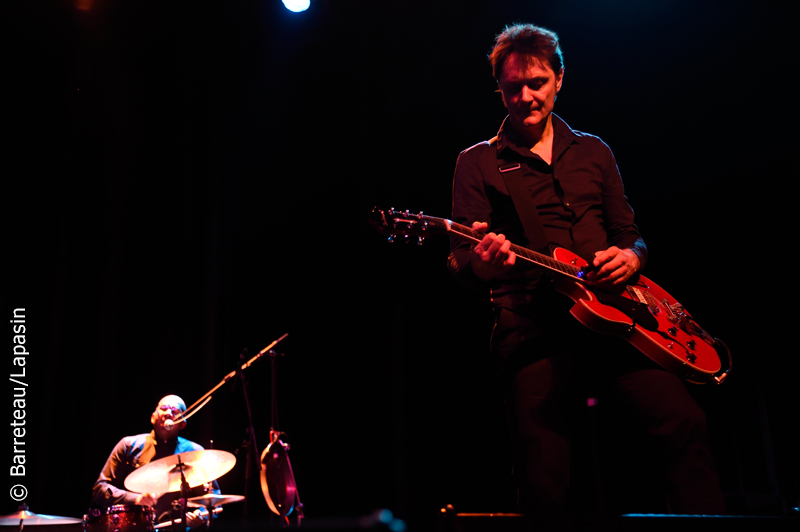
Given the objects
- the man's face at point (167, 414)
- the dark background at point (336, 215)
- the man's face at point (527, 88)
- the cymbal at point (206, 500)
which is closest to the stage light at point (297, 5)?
the dark background at point (336, 215)

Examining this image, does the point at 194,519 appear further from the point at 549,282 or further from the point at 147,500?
the point at 549,282

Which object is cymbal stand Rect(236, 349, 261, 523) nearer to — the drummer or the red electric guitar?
the drummer

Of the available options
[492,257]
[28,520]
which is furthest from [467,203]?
[28,520]

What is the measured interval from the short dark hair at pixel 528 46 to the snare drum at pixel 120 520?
3238mm

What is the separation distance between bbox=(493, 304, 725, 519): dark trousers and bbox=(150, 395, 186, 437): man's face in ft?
11.8

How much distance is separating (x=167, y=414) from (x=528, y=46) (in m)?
4.03

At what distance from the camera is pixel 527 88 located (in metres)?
2.30

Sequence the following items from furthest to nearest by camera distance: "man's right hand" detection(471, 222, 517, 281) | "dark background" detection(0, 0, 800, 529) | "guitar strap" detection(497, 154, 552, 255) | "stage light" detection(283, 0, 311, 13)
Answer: "stage light" detection(283, 0, 311, 13)
"dark background" detection(0, 0, 800, 529)
"guitar strap" detection(497, 154, 552, 255)
"man's right hand" detection(471, 222, 517, 281)

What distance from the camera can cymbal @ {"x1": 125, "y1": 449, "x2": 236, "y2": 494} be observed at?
4.16m

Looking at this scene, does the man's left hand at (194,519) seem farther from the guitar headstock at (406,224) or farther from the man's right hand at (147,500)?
the guitar headstock at (406,224)

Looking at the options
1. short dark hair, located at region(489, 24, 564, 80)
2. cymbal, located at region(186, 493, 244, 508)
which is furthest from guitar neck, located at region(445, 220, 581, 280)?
cymbal, located at region(186, 493, 244, 508)

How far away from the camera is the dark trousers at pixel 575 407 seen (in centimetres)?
183

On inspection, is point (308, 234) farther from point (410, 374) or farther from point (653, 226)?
point (653, 226)

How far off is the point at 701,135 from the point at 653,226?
2.51 ft
